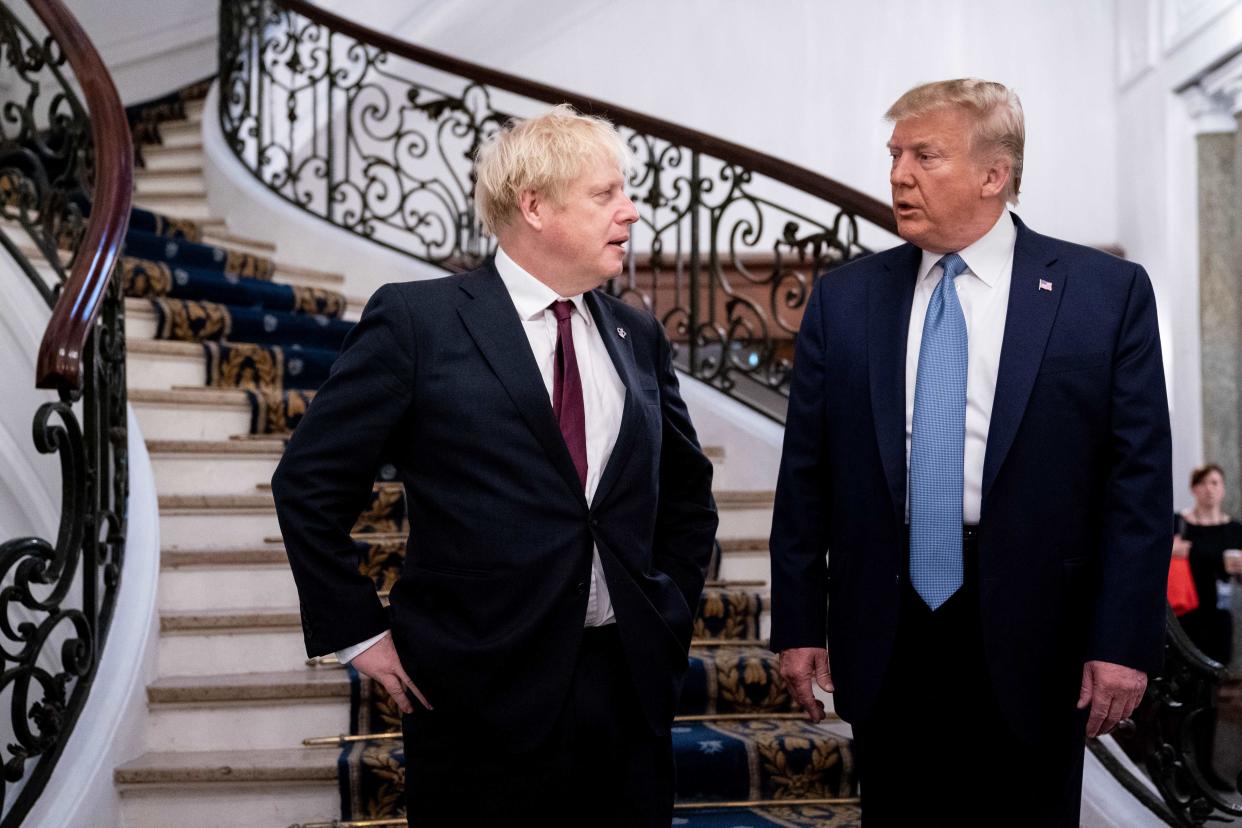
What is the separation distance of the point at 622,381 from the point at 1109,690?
769 mm

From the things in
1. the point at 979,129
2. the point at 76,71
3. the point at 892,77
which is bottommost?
the point at 979,129

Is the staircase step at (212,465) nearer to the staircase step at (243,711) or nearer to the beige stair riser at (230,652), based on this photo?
the beige stair riser at (230,652)

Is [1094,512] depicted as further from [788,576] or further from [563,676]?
[563,676]

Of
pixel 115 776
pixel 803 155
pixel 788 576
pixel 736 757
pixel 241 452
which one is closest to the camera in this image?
pixel 788 576

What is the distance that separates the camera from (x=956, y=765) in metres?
1.77

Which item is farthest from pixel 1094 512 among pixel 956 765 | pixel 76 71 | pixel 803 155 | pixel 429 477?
pixel 803 155

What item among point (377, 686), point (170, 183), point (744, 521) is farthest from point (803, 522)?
point (170, 183)

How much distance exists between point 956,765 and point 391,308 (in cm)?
100

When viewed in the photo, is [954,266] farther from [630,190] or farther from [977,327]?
[630,190]

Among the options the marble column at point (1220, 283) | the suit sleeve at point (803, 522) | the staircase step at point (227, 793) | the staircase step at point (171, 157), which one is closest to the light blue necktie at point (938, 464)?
the suit sleeve at point (803, 522)

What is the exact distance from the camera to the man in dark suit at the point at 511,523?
1.66m

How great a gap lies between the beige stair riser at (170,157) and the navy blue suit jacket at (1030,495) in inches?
212

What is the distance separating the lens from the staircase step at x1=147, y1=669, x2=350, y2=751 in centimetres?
294

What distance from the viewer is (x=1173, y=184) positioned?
25.0 ft
